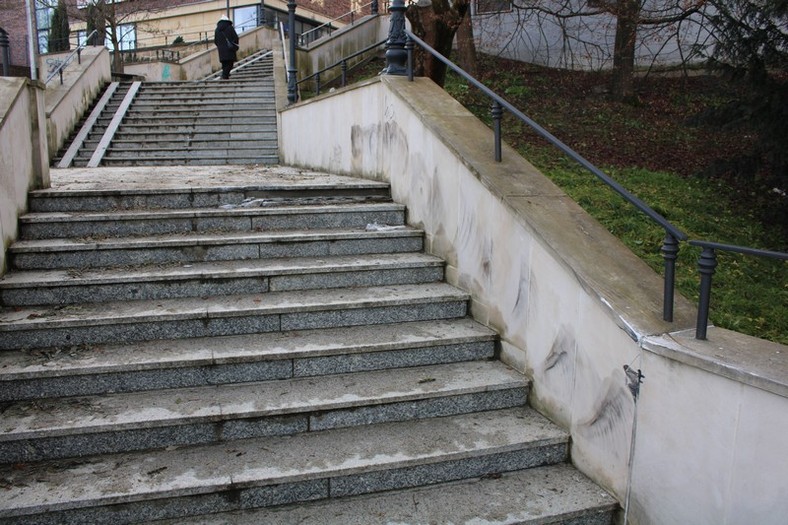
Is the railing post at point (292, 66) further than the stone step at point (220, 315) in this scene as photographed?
Yes

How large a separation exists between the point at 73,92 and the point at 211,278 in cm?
1066

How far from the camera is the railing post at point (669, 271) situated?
9.73 feet

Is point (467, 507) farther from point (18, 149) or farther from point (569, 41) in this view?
point (569, 41)

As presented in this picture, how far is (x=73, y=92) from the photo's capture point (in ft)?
42.3

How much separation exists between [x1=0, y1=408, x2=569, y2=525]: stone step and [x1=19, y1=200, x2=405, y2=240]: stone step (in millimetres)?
2342

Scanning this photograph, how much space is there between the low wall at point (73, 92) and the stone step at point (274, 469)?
971cm

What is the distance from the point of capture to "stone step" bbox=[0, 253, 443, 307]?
4262mm

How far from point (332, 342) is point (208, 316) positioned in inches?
34.2

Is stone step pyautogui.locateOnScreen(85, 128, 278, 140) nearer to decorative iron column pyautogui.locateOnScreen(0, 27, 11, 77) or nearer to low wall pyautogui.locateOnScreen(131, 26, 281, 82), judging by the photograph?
decorative iron column pyautogui.locateOnScreen(0, 27, 11, 77)

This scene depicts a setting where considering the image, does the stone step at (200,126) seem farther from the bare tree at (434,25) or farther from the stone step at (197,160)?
the bare tree at (434,25)

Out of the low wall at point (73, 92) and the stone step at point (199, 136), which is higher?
the low wall at point (73, 92)

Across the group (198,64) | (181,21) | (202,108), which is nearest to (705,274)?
(202,108)

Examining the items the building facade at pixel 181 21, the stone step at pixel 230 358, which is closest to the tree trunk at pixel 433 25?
the stone step at pixel 230 358

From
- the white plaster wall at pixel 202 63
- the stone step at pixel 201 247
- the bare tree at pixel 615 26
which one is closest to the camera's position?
the stone step at pixel 201 247
